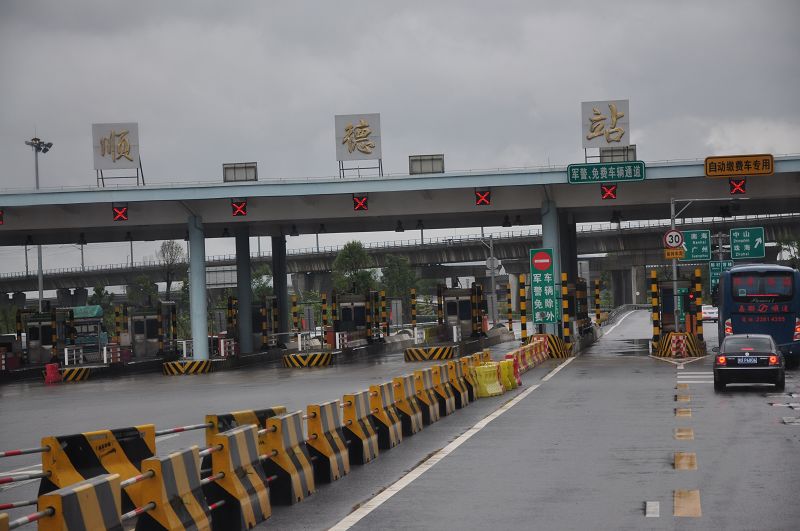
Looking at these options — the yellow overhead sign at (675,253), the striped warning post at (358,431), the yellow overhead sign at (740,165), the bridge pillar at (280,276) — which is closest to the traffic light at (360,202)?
the yellow overhead sign at (675,253)

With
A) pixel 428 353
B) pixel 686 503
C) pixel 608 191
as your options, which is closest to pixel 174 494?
pixel 686 503

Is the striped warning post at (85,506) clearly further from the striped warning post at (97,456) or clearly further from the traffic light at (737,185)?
the traffic light at (737,185)

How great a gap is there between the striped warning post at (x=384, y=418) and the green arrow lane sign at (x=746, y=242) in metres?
56.0

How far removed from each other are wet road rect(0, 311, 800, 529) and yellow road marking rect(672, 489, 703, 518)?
0.04 meters

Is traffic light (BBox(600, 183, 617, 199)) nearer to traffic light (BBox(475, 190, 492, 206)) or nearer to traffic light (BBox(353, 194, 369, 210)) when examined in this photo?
traffic light (BBox(475, 190, 492, 206))

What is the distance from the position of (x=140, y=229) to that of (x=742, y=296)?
25.7 meters

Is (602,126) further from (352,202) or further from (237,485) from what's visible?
(237,485)

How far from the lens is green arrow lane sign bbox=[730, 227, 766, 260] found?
6900 centimetres

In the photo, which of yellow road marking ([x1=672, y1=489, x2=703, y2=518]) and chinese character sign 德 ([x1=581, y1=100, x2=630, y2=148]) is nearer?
yellow road marking ([x1=672, y1=489, x2=703, y2=518])

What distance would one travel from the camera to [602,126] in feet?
146

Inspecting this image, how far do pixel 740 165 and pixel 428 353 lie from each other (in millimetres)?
13592

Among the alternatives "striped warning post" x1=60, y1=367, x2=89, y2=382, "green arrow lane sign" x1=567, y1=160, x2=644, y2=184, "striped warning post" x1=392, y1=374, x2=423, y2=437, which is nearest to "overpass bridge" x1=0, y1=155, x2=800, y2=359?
"green arrow lane sign" x1=567, y1=160, x2=644, y2=184

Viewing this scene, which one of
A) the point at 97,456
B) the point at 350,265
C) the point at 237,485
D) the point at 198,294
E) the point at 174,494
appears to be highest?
the point at 350,265

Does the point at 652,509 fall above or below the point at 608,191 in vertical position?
below
